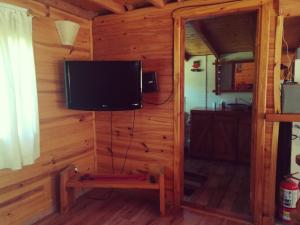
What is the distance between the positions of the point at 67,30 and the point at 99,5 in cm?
43

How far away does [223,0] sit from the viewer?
222cm

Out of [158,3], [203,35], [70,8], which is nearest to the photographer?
[158,3]

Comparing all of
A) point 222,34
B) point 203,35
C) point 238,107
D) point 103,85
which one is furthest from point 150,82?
point 238,107

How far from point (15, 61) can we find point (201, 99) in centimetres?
378

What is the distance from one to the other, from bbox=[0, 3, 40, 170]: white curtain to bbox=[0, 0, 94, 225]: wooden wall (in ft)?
0.63

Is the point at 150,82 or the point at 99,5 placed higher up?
the point at 99,5

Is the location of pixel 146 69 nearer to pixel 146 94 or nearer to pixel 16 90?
pixel 146 94

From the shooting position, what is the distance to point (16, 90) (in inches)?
79.7

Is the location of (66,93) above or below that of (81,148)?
above

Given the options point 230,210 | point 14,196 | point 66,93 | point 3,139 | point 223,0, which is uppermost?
point 223,0

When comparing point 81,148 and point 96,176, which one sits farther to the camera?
point 81,148

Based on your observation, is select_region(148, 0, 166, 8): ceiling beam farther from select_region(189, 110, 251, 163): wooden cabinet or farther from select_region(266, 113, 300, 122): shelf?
select_region(189, 110, 251, 163): wooden cabinet

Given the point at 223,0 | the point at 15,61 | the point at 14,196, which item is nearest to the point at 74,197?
the point at 14,196

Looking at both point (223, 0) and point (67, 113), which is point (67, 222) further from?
point (223, 0)
